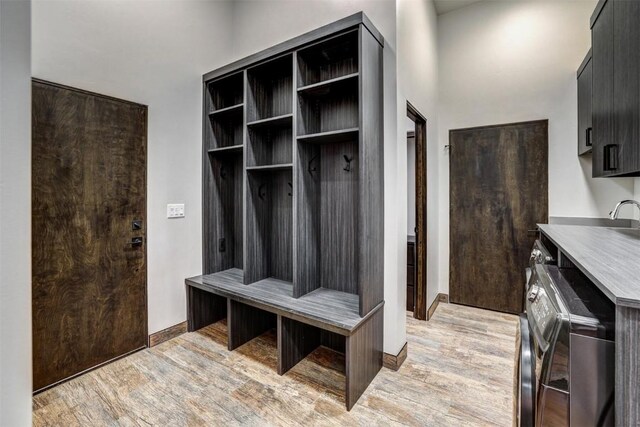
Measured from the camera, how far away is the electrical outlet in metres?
2.60

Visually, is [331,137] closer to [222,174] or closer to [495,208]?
[222,174]

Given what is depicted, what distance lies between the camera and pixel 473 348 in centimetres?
251

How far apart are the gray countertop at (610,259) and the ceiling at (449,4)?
114 inches

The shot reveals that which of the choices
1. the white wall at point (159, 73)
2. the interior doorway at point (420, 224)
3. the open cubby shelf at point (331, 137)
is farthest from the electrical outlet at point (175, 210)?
the interior doorway at point (420, 224)

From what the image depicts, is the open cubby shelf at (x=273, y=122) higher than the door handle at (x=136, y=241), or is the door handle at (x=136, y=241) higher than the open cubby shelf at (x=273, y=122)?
the open cubby shelf at (x=273, y=122)

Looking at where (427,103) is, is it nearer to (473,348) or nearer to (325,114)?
(325,114)

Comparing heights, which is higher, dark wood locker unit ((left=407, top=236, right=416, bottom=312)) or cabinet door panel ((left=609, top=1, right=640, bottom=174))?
cabinet door panel ((left=609, top=1, right=640, bottom=174))

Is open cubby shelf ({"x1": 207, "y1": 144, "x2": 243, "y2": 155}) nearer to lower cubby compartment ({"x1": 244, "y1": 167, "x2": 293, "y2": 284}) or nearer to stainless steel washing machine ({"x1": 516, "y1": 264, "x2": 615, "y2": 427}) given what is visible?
lower cubby compartment ({"x1": 244, "y1": 167, "x2": 293, "y2": 284})

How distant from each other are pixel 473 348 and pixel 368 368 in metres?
1.11

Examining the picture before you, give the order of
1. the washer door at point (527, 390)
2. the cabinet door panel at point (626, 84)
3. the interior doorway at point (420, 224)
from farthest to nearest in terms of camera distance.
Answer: the interior doorway at point (420, 224)
the cabinet door panel at point (626, 84)
the washer door at point (527, 390)

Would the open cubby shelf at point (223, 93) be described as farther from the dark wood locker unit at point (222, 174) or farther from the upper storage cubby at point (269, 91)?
the upper storage cubby at point (269, 91)

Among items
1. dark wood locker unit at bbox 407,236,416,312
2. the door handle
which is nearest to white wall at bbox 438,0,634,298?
dark wood locker unit at bbox 407,236,416,312

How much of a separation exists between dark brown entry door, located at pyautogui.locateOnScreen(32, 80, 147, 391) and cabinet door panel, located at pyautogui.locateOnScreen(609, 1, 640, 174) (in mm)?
3088

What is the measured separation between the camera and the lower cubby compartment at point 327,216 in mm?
2287
